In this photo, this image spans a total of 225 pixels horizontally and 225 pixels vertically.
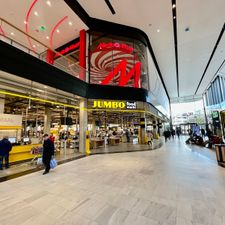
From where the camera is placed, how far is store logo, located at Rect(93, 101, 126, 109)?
1025 centimetres

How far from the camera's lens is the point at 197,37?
41.6 feet

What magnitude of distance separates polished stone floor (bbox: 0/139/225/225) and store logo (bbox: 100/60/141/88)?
Result: 7.98m

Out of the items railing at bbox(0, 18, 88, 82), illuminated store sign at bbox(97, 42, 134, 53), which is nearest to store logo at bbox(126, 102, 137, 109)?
railing at bbox(0, 18, 88, 82)

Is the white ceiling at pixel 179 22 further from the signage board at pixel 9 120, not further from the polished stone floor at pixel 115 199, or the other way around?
the polished stone floor at pixel 115 199

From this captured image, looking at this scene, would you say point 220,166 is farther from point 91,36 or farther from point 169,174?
point 91,36

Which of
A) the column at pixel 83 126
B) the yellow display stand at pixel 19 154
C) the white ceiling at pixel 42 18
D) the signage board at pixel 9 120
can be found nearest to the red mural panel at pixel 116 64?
the column at pixel 83 126

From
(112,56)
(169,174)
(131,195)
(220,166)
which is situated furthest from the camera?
(112,56)

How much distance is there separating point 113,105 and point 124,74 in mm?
2826

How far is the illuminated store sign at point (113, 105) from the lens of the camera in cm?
1027

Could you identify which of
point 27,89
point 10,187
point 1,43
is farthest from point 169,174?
point 27,89

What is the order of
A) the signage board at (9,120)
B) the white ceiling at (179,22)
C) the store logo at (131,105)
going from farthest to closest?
1. the store logo at (131,105)
2. the white ceiling at (179,22)
3. the signage board at (9,120)

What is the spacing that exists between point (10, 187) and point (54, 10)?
10.5 meters

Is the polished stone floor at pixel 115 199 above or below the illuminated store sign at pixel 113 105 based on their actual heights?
below

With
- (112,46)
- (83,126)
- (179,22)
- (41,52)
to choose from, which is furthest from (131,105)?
(179,22)
